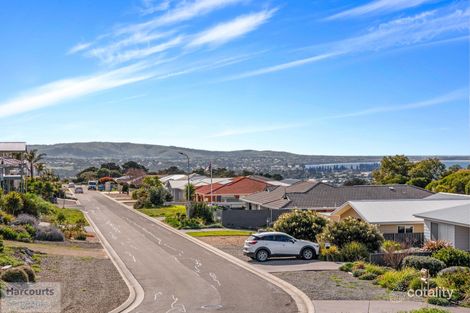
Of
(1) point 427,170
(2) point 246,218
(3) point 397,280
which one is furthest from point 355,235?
(1) point 427,170

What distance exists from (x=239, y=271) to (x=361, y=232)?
8125 millimetres

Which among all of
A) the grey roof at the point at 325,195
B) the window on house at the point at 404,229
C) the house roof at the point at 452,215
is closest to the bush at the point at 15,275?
the house roof at the point at 452,215

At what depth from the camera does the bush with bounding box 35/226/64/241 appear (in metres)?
36.3

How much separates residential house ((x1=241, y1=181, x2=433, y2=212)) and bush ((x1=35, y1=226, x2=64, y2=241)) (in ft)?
61.5

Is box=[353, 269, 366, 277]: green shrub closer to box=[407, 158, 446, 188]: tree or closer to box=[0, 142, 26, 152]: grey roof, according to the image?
box=[0, 142, 26, 152]: grey roof

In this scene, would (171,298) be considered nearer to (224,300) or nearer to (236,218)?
(224,300)

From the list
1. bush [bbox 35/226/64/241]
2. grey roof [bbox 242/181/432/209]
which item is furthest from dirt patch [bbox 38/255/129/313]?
grey roof [bbox 242/181/432/209]

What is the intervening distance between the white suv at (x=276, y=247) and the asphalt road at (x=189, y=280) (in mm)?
1523

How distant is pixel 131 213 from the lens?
67.8 meters

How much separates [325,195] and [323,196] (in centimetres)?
39

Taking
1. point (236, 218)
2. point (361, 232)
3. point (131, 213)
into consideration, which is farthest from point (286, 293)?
point (131, 213)

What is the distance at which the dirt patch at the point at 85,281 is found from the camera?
→ 18666 mm

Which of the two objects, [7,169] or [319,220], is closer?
[319,220]

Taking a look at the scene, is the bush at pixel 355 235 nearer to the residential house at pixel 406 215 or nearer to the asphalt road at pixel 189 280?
the residential house at pixel 406 215
